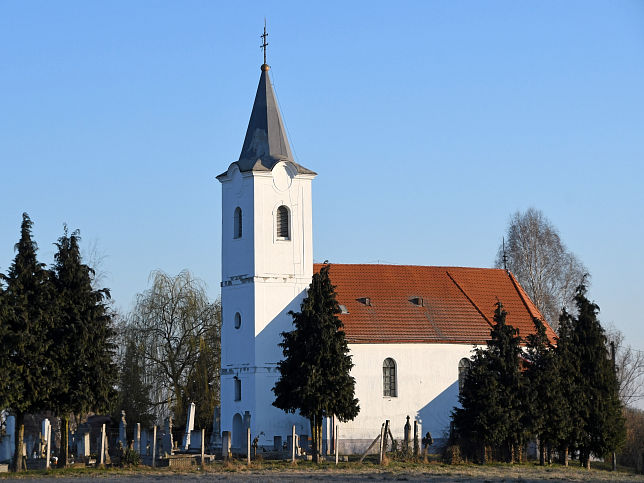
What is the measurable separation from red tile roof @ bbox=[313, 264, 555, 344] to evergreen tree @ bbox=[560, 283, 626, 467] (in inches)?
257

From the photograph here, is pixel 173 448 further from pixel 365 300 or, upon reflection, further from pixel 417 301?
pixel 417 301

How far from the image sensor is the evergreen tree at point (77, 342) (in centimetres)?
3538

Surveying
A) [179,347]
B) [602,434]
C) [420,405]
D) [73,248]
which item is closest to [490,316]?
[420,405]

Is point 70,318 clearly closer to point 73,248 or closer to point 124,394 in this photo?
point 73,248

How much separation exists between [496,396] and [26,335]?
17752 millimetres

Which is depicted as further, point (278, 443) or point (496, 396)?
point (278, 443)

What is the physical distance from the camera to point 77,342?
35531 mm

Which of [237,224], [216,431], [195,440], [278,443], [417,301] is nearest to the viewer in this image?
[278,443]

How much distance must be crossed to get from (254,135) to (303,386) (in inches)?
569

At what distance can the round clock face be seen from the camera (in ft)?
160

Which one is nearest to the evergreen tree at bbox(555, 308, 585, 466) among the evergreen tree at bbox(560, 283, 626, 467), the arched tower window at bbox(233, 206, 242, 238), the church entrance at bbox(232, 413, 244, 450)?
the evergreen tree at bbox(560, 283, 626, 467)

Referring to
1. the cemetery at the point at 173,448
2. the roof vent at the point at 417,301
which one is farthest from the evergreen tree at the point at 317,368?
the roof vent at the point at 417,301

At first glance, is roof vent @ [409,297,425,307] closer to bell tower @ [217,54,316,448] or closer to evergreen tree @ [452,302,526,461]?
bell tower @ [217,54,316,448]

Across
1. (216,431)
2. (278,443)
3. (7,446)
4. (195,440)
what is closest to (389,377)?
(278,443)
